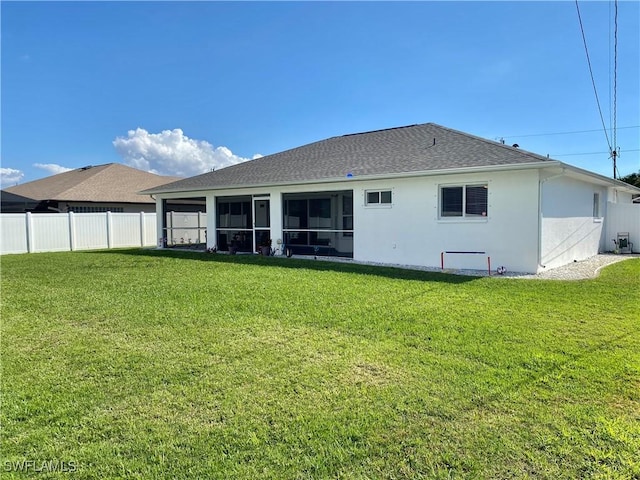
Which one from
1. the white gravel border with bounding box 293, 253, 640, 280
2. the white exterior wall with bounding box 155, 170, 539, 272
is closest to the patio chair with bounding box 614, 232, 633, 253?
the white gravel border with bounding box 293, 253, 640, 280

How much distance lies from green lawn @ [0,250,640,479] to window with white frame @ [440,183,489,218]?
4.00m

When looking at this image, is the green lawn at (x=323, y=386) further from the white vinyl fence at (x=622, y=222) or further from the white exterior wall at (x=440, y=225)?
the white vinyl fence at (x=622, y=222)

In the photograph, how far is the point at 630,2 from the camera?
28.0ft

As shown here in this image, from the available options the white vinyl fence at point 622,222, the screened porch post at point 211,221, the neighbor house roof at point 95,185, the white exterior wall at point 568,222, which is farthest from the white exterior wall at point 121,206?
the white vinyl fence at point 622,222

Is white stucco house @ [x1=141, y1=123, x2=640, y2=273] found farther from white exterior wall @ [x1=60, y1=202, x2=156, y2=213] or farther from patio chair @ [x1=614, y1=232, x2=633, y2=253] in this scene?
white exterior wall @ [x1=60, y1=202, x2=156, y2=213]

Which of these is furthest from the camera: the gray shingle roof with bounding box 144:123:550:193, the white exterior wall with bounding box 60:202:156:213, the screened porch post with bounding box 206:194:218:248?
the white exterior wall with bounding box 60:202:156:213

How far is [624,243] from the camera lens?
15.9 metres

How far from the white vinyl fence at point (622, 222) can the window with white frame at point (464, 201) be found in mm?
9208

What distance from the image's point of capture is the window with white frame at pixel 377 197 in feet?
41.3

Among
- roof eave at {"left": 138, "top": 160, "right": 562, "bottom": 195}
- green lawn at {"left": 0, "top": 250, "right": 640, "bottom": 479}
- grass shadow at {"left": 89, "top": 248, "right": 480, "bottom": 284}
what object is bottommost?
green lawn at {"left": 0, "top": 250, "right": 640, "bottom": 479}

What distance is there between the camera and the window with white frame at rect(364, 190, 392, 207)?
41.3 ft

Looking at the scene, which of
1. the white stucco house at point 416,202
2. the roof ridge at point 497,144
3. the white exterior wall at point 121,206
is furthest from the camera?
the white exterior wall at point 121,206

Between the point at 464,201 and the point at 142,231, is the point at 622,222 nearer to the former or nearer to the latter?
the point at 464,201

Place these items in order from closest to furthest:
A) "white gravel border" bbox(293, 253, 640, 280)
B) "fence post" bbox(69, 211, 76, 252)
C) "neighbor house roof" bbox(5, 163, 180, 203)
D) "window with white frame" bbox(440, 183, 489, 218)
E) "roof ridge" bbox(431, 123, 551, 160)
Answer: "white gravel border" bbox(293, 253, 640, 280) < "roof ridge" bbox(431, 123, 551, 160) < "window with white frame" bbox(440, 183, 489, 218) < "fence post" bbox(69, 211, 76, 252) < "neighbor house roof" bbox(5, 163, 180, 203)
